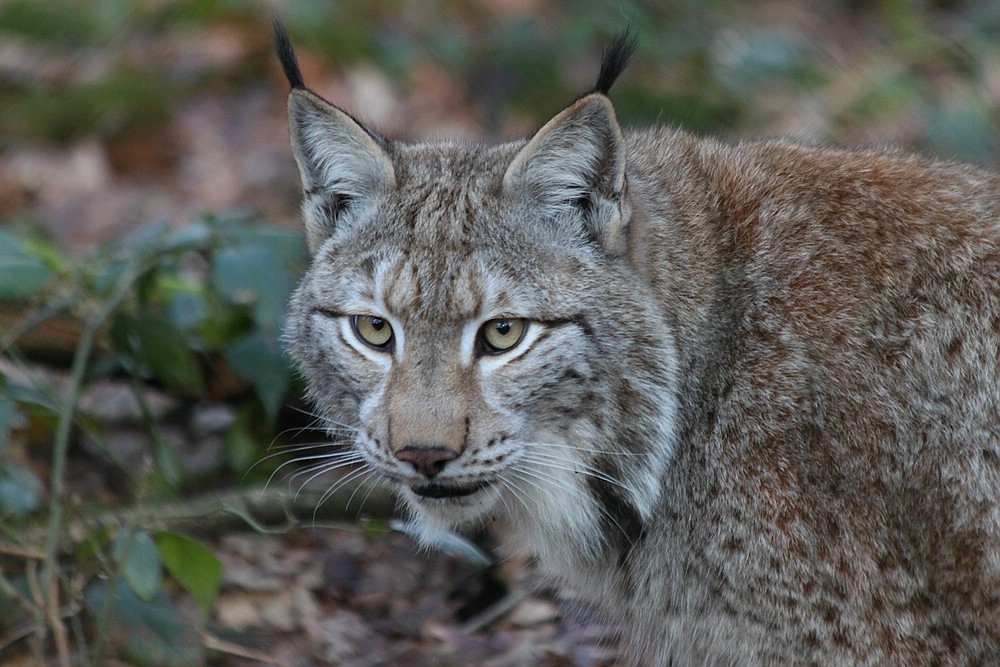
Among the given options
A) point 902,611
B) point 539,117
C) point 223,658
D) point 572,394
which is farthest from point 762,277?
point 539,117

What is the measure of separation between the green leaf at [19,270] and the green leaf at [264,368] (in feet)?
3.11

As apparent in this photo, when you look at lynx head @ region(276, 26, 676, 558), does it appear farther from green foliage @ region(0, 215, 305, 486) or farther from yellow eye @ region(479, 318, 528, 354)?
green foliage @ region(0, 215, 305, 486)

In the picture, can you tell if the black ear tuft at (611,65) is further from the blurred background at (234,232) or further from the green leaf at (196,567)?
the green leaf at (196,567)

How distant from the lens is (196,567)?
4.66 metres

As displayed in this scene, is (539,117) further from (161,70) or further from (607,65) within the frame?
(607,65)

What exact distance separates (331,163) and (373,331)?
0.73m

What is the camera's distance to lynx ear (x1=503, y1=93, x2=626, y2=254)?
3971 millimetres

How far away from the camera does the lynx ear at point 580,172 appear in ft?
13.0

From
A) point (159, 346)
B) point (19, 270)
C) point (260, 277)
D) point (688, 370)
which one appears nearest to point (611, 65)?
point (688, 370)

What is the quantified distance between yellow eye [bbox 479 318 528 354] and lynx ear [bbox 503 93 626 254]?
450mm

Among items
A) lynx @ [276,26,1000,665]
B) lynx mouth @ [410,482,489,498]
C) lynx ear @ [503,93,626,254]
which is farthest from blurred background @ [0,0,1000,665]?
lynx ear @ [503,93,626,254]

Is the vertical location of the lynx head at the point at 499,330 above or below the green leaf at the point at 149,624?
above

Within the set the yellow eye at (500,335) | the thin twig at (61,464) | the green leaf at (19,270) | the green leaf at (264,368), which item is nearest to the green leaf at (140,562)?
the thin twig at (61,464)

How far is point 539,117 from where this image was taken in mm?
8648
